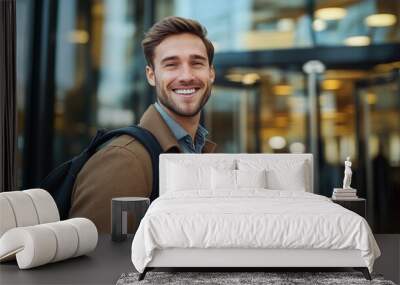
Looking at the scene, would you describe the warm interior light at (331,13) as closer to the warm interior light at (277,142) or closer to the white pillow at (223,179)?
the warm interior light at (277,142)

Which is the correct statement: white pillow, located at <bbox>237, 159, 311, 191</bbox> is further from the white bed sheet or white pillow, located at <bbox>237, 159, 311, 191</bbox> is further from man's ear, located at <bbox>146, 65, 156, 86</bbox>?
the white bed sheet

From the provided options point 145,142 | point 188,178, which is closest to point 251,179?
point 188,178

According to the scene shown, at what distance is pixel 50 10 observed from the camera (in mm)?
6289

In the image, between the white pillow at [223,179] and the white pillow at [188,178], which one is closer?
the white pillow at [223,179]

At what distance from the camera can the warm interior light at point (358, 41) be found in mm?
6152

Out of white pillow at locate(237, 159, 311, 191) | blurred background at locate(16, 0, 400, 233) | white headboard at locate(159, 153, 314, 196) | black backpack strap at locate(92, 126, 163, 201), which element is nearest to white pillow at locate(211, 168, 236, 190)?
white pillow at locate(237, 159, 311, 191)

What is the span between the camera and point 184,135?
598 centimetres

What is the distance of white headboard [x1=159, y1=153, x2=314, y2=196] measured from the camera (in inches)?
223

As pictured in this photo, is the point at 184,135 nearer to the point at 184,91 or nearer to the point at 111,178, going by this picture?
the point at 184,91

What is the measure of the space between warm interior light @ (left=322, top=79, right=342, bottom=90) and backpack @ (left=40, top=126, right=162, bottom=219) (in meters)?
1.92

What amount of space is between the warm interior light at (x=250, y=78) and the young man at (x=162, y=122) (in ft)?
1.21

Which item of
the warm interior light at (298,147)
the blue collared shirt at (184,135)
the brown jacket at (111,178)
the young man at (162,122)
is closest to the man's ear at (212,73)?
the young man at (162,122)

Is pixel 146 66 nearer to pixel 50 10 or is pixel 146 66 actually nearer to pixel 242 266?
pixel 50 10

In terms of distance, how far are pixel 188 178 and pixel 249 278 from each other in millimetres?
1797
